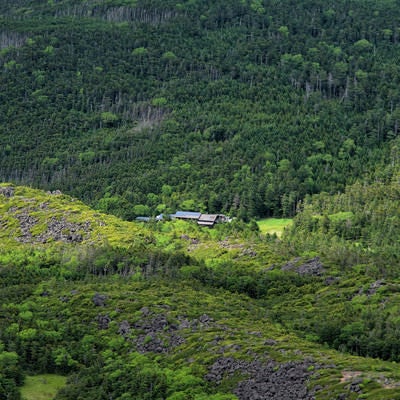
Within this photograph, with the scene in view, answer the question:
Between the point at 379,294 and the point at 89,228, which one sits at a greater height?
the point at 379,294

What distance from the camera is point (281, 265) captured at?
160 meters

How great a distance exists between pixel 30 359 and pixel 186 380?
23.4 meters

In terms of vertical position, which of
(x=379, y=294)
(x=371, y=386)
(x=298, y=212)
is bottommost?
(x=298, y=212)

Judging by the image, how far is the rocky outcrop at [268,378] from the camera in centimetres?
10694

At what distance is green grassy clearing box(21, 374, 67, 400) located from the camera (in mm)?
118369

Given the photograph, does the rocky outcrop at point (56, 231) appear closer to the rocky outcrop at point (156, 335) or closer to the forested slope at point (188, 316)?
the forested slope at point (188, 316)

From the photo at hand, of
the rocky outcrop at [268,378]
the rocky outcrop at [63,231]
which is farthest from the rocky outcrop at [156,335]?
the rocky outcrop at [63,231]

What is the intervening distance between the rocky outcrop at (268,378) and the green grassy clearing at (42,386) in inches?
684

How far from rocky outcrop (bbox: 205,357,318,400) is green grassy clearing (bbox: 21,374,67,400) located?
1737 cm

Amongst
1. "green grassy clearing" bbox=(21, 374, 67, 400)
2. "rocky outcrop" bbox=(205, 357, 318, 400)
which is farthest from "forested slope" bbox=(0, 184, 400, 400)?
"green grassy clearing" bbox=(21, 374, 67, 400)

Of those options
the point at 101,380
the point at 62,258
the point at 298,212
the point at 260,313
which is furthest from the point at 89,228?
the point at 101,380

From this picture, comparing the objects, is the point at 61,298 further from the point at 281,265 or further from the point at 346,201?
the point at 346,201

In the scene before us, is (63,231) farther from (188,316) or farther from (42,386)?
(42,386)

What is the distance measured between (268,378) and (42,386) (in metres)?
26.0
